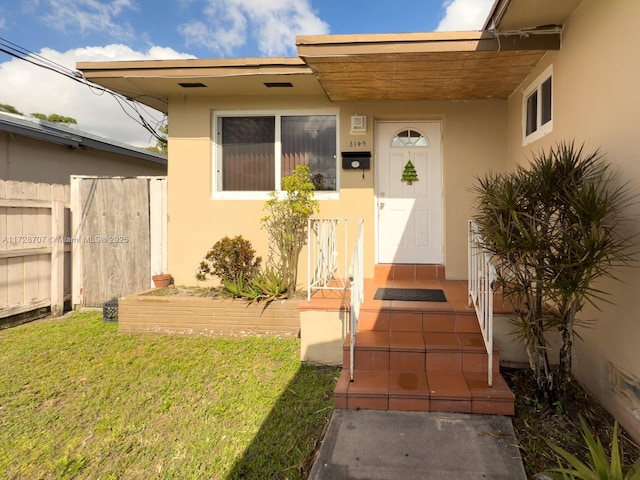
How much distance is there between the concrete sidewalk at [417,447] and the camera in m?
1.95

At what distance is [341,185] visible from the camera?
501cm

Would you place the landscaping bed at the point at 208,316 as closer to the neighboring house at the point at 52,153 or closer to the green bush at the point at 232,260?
the green bush at the point at 232,260

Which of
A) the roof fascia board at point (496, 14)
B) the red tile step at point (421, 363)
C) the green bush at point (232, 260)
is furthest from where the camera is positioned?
the green bush at point (232, 260)

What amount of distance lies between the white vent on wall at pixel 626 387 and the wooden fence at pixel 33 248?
6.53 metres

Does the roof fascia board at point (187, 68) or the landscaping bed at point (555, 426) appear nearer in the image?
the landscaping bed at point (555, 426)

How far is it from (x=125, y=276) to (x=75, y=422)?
3.21m

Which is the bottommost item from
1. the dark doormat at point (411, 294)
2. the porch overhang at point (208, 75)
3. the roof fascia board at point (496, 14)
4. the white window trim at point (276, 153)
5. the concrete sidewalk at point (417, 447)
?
the concrete sidewalk at point (417, 447)

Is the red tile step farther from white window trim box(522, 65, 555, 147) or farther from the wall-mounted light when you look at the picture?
the wall-mounted light

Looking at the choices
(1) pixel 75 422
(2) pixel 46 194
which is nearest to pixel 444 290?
(1) pixel 75 422

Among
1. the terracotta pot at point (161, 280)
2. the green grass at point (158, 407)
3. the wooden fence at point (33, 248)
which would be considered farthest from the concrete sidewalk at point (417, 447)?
the wooden fence at point (33, 248)

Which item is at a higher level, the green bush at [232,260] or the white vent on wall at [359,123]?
the white vent on wall at [359,123]

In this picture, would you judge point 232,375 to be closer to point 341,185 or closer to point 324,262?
point 324,262

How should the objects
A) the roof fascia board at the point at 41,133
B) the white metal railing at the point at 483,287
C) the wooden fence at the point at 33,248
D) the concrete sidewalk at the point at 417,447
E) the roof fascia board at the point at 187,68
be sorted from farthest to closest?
the roof fascia board at the point at 41,133 → the wooden fence at the point at 33,248 → the roof fascia board at the point at 187,68 → the white metal railing at the point at 483,287 → the concrete sidewalk at the point at 417,447

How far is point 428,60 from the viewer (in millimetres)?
3594
